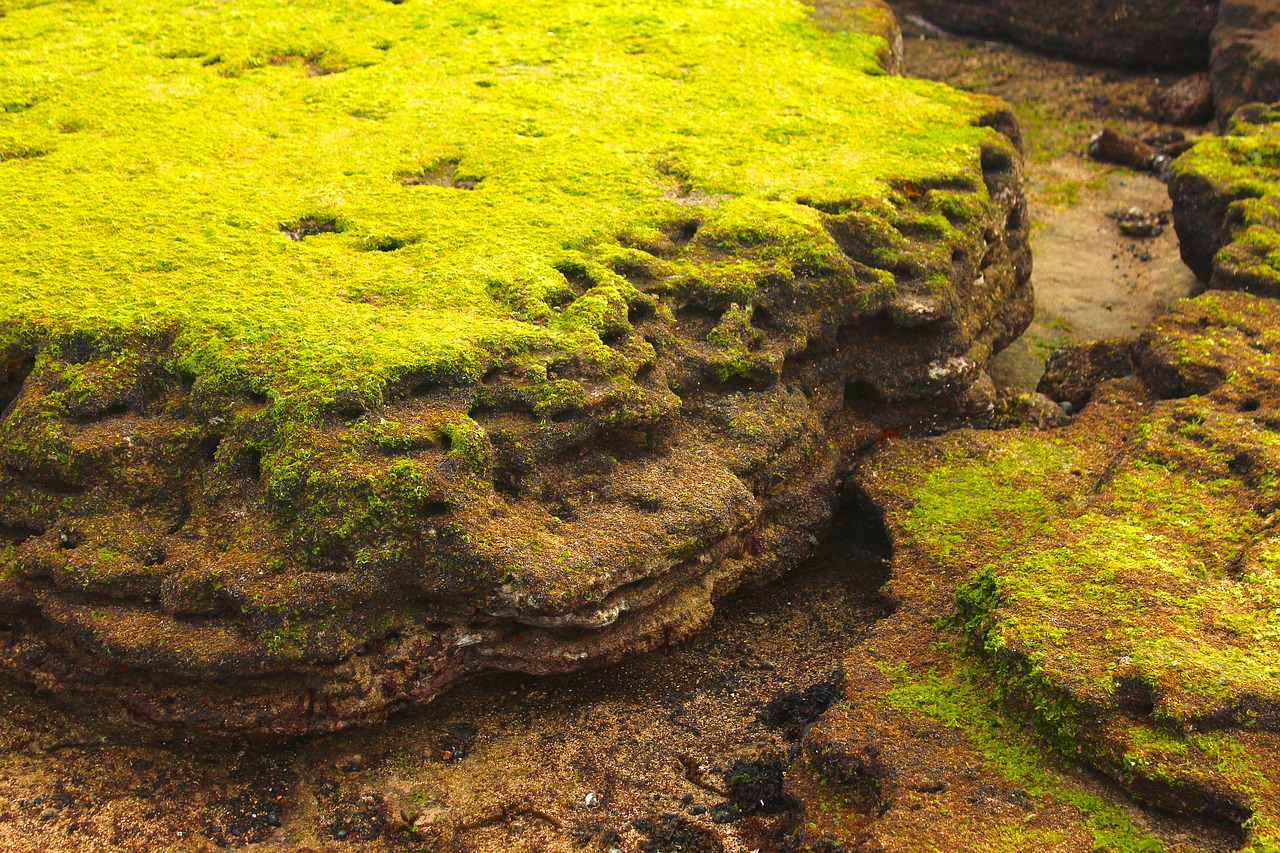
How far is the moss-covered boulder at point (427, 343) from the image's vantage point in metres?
7.14

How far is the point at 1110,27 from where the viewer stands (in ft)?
66.1

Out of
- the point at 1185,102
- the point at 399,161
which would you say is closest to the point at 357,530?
the point at 399,161

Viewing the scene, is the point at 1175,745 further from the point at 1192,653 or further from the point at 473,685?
the point at 473,685

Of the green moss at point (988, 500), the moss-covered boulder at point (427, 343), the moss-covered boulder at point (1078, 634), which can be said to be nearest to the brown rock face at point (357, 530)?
the moss-covered boulder at point (427, 343)

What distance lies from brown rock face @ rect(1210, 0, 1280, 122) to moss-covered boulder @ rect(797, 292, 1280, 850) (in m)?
9.09

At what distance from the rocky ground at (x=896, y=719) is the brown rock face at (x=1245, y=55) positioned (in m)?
9.37

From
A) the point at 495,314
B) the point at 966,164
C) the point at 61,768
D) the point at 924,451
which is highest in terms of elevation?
the point at 966,164

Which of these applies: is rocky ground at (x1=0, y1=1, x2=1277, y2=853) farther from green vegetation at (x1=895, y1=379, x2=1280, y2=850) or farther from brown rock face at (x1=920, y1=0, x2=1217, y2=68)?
brown rock face at (x1=920, y1=0, x2=1217, y2=68)

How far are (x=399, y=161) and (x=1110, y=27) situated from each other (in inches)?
603

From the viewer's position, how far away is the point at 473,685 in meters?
8.00

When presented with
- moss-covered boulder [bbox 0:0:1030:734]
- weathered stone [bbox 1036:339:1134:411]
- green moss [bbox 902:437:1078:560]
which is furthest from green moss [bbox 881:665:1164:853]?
weathered stone [bbox 1036:339:1134:411]

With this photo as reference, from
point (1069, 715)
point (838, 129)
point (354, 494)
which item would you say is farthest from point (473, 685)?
point (838, 129)

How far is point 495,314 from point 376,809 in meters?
3.68

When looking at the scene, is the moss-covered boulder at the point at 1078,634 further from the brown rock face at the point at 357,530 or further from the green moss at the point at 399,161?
the green moss at the point at 399,161
